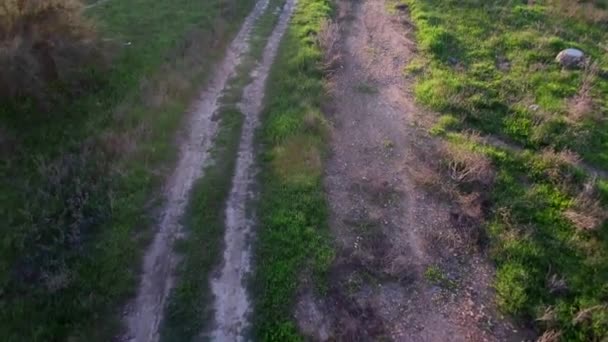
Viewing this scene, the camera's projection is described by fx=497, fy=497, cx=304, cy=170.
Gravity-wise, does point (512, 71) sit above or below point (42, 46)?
below

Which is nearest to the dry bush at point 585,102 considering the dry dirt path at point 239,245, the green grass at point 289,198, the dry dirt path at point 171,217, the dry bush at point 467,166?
the dry bush at point 467,166

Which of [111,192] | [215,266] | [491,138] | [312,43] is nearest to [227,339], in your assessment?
[215,266]

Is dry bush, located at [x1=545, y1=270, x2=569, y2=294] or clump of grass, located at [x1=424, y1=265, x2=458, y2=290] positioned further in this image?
clump of grass, located at [x1=424, y1=265, x2=458, y2=290]

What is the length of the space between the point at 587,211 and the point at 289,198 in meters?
8.22

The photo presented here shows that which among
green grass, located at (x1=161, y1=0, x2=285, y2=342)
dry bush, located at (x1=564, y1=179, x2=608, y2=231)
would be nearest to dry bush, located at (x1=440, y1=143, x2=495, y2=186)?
dry bush, located at (x1=564, y1=179, x2=608, y2=231)

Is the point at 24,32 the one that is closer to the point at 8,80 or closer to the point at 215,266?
the point at 8,80

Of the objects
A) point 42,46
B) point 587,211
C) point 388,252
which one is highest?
point 42,46

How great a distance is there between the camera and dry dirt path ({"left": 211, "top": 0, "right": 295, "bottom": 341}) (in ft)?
36.2

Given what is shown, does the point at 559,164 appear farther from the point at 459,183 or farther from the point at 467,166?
the point at 459,183

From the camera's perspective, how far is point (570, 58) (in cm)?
2114

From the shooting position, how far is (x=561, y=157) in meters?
15.4

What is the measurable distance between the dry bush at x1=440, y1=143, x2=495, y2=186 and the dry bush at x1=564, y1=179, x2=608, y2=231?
231 centimetres

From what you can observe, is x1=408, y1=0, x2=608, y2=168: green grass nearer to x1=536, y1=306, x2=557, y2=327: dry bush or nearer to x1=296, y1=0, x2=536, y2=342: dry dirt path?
x1=296, y1=0, x2=536, y2=342: dry dirt path

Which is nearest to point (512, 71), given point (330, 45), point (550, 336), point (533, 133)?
point (533, 133)
